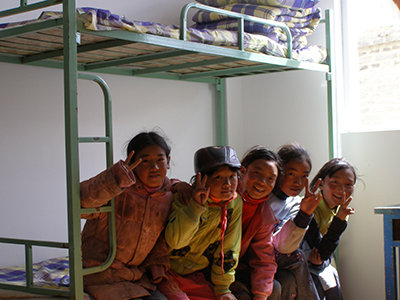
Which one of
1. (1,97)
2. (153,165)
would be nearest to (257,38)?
(153,165)

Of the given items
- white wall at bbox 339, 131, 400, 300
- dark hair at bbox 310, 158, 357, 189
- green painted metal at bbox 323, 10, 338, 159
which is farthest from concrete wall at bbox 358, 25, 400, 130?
dark hair at bbox 310, 158, 357, 189

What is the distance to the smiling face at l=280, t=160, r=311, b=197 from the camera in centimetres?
324

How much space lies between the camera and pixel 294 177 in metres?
3.26

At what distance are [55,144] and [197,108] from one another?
58.2 inches

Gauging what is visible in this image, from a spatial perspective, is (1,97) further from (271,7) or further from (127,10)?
(271,7)

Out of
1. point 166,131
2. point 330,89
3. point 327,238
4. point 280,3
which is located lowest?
point 327,238

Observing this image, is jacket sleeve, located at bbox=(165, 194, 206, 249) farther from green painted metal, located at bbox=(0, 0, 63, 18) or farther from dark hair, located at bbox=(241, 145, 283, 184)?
green painted metal, located at bbox=(0, 0, 63, 18)

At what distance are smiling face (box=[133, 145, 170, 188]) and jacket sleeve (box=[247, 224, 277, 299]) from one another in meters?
0.70

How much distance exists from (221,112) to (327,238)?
1897mm

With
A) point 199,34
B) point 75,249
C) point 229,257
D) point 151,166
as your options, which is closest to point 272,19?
point 199,34

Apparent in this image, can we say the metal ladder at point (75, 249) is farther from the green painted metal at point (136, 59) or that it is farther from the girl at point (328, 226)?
the girl at point (328, 226)

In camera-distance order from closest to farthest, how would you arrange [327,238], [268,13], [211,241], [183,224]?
[183,224]
[211,241]
[327,238]
[268,13]

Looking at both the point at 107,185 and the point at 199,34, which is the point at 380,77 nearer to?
the point at 199,34

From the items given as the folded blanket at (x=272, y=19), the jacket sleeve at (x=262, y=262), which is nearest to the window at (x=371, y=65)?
the folded blanket at (x=272, y=19)
